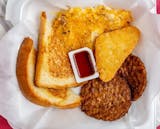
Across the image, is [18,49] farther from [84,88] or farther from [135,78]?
[135,78]

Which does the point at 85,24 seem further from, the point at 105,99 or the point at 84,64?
the point at 105,99

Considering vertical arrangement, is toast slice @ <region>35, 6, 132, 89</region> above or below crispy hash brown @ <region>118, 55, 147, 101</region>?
above

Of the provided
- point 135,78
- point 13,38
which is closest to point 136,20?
point 135,78

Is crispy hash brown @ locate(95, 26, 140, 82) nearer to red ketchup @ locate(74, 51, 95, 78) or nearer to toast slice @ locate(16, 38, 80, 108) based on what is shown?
red ketchup @ locate(74, 51, 95, 78)

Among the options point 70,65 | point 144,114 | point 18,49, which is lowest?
point 144,114

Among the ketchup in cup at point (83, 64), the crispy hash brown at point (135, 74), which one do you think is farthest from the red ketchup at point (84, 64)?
the crispy hash brown at point (135, 74)

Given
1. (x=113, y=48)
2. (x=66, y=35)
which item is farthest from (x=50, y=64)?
(x=113, y=48)

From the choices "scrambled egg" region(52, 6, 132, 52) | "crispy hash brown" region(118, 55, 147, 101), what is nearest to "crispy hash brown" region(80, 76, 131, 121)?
"crispy hash brown" region(118, 55, 147, 101)
